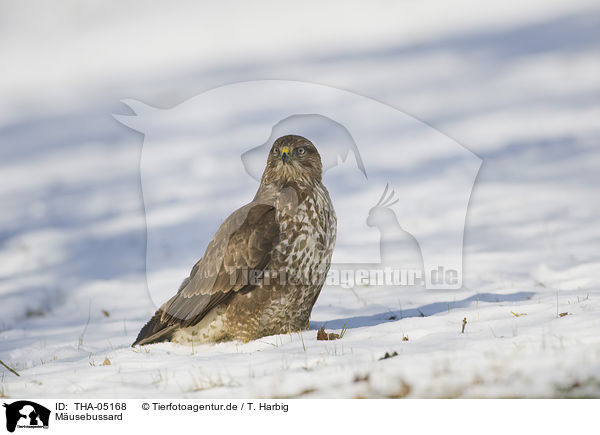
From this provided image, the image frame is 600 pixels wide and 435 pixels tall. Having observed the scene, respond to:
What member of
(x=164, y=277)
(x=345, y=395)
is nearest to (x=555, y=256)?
(x=164, y=277)

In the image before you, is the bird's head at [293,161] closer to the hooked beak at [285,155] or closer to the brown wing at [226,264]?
the hooked beak at [285,155]

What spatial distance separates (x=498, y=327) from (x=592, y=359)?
46.8 inches
